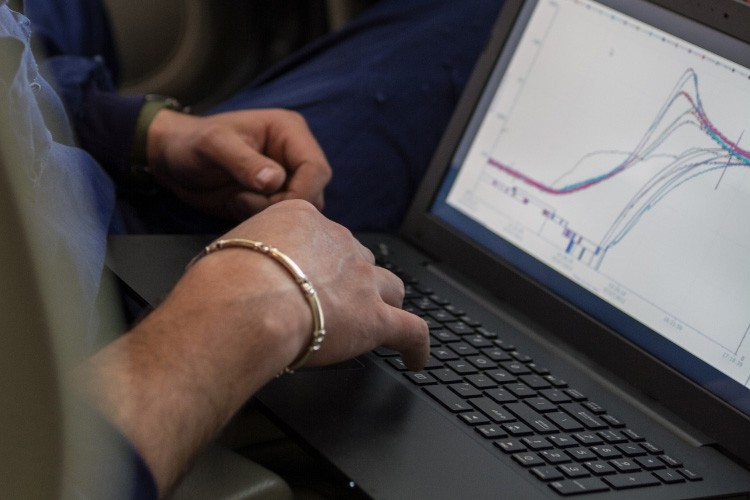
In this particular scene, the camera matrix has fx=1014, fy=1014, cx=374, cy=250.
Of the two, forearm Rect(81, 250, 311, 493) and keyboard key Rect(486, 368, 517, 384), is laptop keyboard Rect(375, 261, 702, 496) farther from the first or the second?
forearm Rect(81, 250, 311, 493)

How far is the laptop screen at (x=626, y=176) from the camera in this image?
2.54 ft

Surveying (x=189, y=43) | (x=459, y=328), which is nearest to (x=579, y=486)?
(x=459, y=328)

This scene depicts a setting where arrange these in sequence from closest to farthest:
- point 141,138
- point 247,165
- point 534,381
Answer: point 534,381 → point 247,165 → point 141,138

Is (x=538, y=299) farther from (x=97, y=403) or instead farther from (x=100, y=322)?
(x=97, y=403)

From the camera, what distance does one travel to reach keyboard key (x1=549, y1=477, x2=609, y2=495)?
25.0 inches

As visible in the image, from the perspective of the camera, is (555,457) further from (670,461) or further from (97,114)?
(97,114)

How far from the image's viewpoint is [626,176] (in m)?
0.85

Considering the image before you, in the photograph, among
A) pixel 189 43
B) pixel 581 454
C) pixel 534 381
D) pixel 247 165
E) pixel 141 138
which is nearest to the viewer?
pixel 581 454

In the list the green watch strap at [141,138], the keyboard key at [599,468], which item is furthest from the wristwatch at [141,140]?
the keyboard key at [599,468]

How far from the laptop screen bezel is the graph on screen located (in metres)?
0.02

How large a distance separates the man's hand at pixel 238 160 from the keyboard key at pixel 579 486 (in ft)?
1.30

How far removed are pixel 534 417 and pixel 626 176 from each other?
0.24 m

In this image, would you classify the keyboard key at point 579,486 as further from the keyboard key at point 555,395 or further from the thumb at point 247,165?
the thumb at point 247,165

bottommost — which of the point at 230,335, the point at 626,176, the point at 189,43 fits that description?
the point at 189,43
